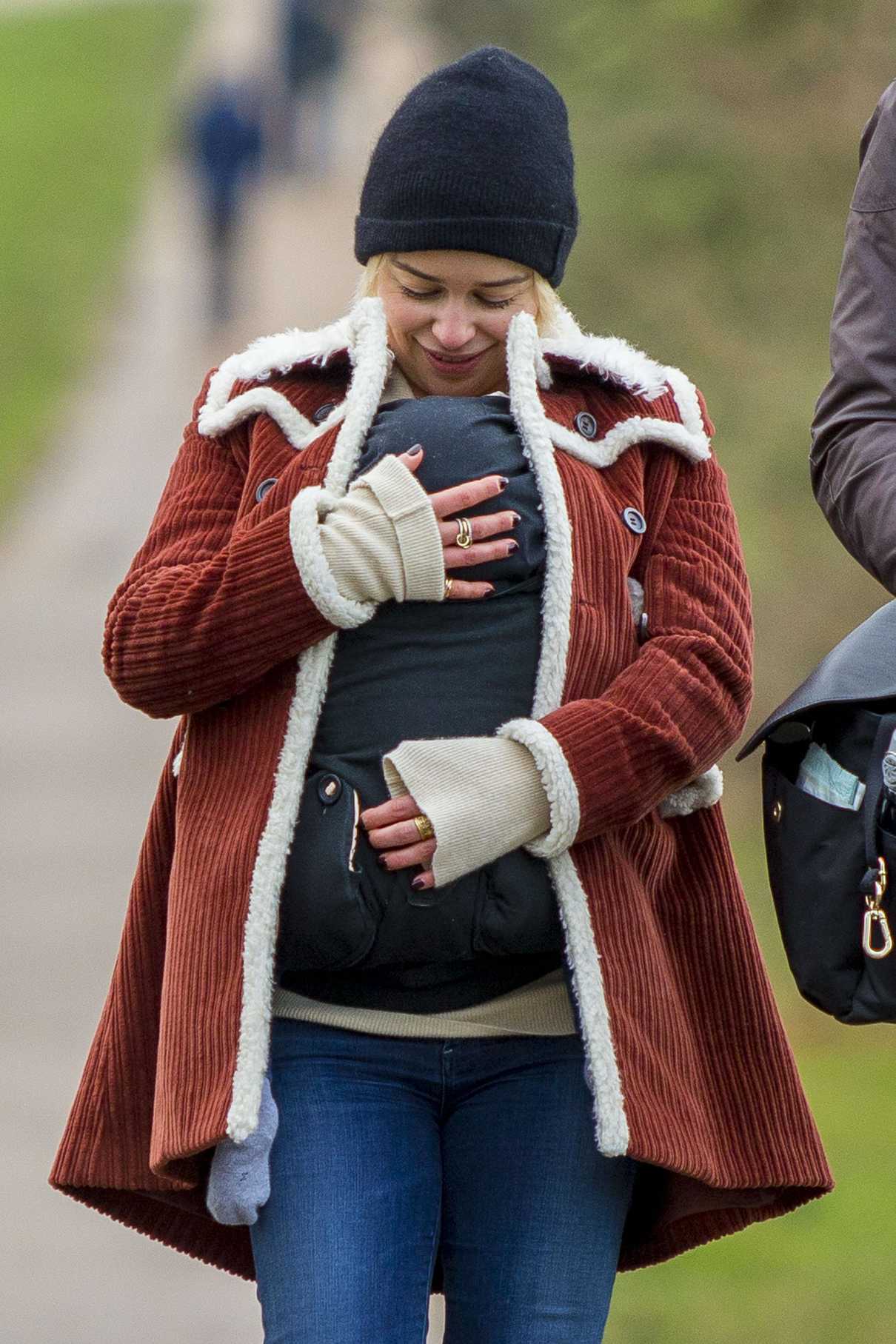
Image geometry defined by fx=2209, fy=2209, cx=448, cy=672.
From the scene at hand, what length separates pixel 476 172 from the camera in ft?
9.05

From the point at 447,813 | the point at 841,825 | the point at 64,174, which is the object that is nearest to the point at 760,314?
the point at 841,825

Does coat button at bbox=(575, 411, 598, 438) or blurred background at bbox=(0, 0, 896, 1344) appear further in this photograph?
blurred background at bbox=(0, 0, 896, 1344)

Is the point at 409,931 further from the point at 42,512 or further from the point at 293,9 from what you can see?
the point at 293,9

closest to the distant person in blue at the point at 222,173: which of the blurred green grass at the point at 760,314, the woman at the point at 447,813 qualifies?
the blurred green grass at the point at 760,314

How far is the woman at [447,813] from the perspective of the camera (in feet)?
8.50

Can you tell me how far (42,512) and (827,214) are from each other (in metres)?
4.88

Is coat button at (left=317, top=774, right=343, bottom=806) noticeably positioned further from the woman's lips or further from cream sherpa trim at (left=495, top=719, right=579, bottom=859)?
the woman's lips

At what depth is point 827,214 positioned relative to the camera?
9695 millimetres

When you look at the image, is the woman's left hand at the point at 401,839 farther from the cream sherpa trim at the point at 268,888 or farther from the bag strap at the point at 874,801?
the bag strap at the point at 874,801

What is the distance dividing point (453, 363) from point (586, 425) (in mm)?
186

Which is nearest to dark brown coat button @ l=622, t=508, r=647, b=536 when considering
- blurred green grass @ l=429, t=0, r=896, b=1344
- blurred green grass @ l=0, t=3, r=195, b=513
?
blurred green grass @ l=429, t=0, r=896, b=1344

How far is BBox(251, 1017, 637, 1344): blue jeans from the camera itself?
8.55ft

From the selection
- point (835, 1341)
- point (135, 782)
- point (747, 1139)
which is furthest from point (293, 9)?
point (747, 1139)

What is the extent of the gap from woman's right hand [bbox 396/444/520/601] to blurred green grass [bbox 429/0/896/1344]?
2447 millimetres
